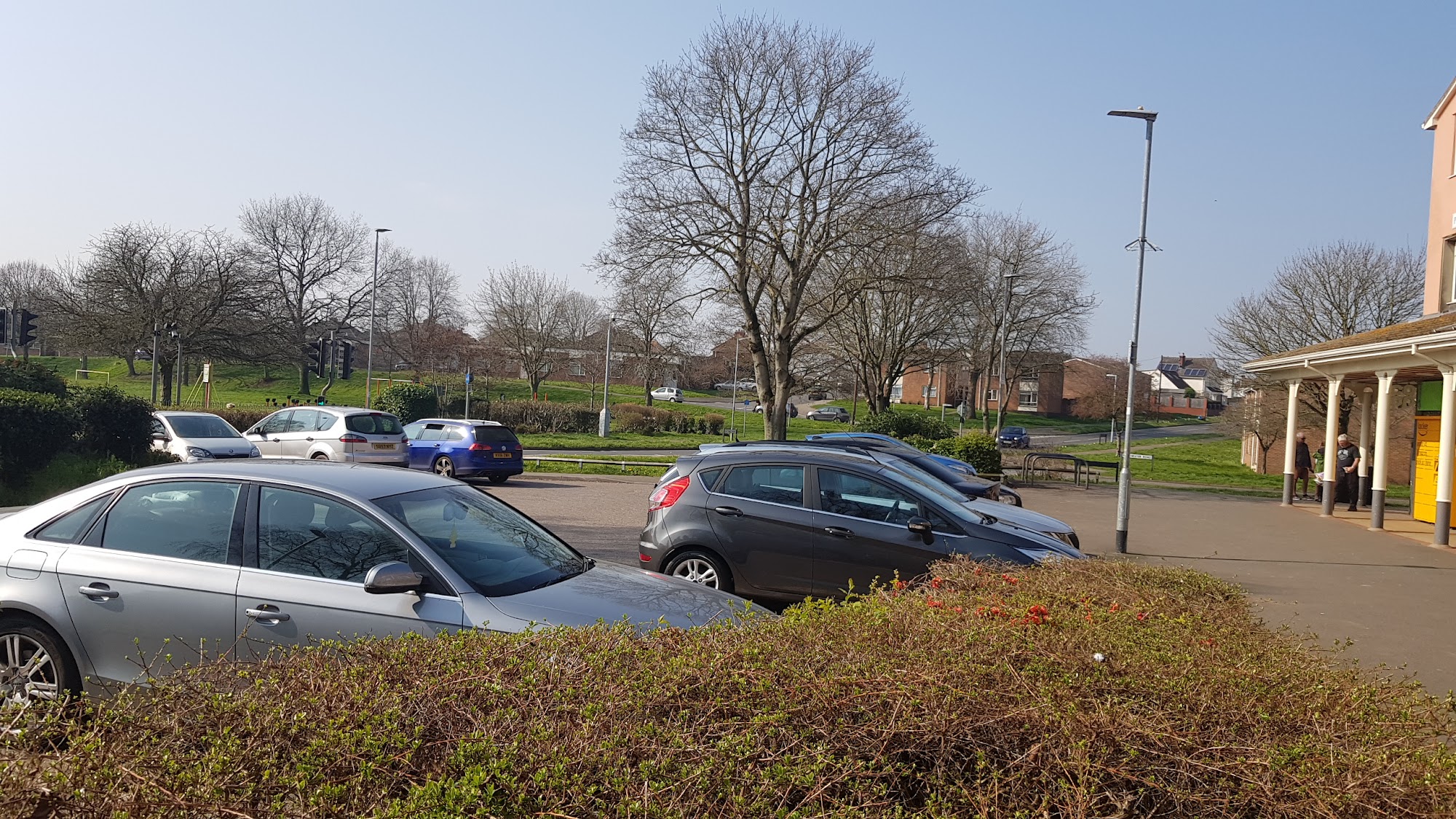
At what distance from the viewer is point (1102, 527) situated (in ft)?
57.2

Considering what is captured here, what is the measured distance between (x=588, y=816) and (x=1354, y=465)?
1010 inches

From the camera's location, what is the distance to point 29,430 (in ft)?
51.4

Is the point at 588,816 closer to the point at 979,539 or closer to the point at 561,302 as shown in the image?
the point at 979,539

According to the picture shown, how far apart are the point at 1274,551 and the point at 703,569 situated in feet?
35.3

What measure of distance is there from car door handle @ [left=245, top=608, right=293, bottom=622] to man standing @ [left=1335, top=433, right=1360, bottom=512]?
942 inches

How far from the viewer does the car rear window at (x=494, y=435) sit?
21984 millimetres

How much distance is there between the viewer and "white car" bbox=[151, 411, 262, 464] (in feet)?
60.5

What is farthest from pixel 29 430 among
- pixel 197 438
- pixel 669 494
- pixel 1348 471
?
pixel 1348 471

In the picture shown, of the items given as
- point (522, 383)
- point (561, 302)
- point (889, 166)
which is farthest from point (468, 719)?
point (522, 383)

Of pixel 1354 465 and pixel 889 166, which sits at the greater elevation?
pixel 889 166

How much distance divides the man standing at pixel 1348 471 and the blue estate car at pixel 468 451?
62.8 feet

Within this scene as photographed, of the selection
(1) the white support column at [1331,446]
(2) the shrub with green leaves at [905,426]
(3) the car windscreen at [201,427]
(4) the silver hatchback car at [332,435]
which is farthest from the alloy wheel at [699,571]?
(2) the shrub with green leaves at [905,426]

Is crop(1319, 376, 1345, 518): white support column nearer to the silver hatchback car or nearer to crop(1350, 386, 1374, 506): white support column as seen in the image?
crop(1350, 386, 1374, 506): white support column

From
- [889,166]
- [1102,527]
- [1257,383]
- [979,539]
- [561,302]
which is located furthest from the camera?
[561,302]
